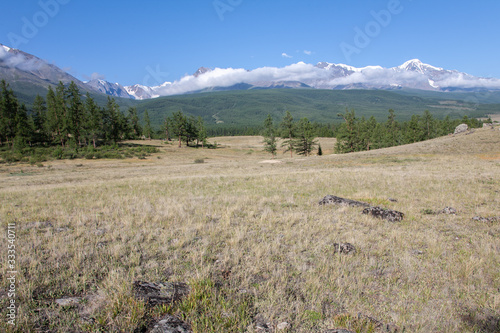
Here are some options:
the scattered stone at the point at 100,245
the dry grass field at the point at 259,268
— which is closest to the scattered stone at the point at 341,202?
the dry grass field at the point at 259,268

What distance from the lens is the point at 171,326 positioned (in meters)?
3.39

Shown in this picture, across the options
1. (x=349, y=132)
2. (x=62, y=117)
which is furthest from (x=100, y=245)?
(x=349, y=132)

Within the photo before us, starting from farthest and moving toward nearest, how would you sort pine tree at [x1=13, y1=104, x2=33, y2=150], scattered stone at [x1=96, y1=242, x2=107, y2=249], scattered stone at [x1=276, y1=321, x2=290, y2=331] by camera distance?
pine tree at [x1=13, y1=104, x2=33, y2=150] < scattered stone at [x1=96, y1=242, x2=107, y2=249] < scattered stone at [x1=276, y1=321, x2=290, y2=331]

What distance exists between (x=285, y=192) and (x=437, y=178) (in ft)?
37.4

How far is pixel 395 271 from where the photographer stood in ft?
17.2

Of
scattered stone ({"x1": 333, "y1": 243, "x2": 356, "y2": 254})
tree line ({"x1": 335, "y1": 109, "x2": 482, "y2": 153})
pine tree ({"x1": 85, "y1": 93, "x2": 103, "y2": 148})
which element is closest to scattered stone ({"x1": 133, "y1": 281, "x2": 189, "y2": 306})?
scattered stone ({"x1": 333, "y1": 243, "x2": 356, "y2": 254})

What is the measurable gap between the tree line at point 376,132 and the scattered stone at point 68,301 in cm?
7842

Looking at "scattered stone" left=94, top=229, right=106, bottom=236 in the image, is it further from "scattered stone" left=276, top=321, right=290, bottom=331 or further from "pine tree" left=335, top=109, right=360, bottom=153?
"pine tree" left=335, top=109, right=360, bottom=153

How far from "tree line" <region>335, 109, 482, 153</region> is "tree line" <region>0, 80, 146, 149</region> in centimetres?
7260

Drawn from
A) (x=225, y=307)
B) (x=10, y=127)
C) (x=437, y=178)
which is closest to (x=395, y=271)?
(x=225, y=307)

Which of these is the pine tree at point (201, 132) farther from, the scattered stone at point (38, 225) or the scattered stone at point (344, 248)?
the scattered stone at point (344, 248)

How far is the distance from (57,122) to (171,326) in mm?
82388

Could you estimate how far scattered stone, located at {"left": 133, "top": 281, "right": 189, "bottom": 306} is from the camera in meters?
3.94

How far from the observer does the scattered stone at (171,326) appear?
10.8ft
